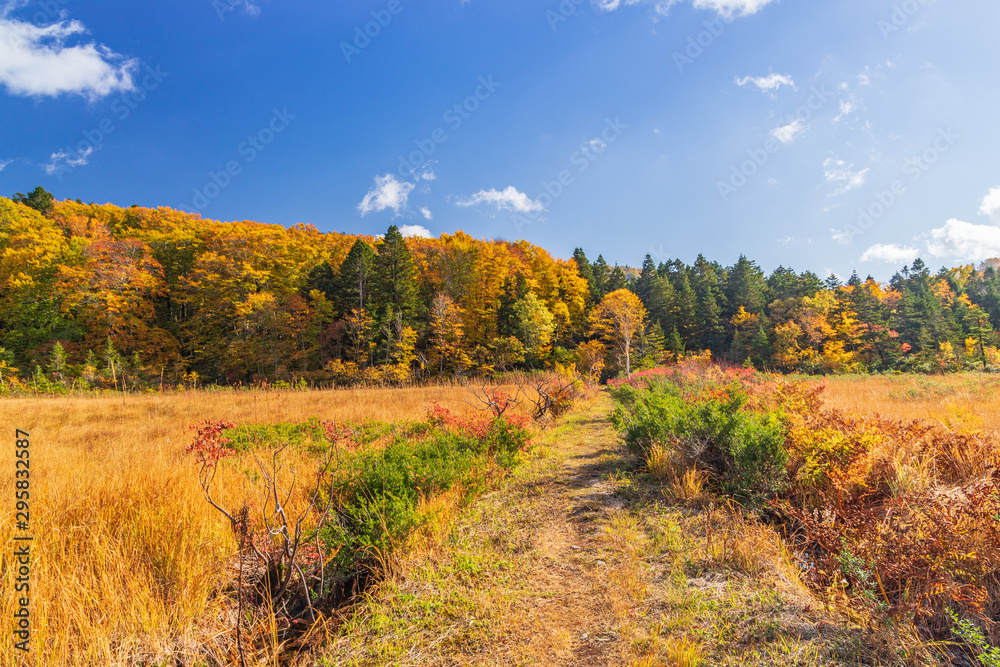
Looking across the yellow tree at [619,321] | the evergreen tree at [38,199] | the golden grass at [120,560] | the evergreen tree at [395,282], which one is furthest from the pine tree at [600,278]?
the evergreen tree at [38,199]

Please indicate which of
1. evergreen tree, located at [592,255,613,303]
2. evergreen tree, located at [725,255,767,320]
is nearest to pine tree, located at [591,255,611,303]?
evergreen tree, located at [592,255,613,303]

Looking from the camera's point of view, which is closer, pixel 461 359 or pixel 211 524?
pixel 211 524

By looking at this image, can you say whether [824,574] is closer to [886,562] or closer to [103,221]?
[886,562]

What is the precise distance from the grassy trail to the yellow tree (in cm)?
2918

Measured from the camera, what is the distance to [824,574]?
2.57m

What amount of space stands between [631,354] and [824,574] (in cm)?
3303

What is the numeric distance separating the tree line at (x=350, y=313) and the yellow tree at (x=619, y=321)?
20 centimetres

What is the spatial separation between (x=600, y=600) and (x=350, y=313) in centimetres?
2860

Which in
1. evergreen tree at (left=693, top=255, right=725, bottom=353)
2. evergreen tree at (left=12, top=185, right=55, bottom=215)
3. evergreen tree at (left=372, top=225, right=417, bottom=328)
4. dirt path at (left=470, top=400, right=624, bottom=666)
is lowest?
dirt path at (left=470, top=400, right=624, bottom=666)

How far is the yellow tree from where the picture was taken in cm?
3195

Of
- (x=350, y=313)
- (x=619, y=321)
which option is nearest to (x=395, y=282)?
(x=350, y=313)

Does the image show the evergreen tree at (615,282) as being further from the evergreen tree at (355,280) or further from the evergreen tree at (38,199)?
the evergreen tree at (38,199)

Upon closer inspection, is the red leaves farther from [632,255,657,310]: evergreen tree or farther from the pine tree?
[632,255,657,310]: evergreen tree

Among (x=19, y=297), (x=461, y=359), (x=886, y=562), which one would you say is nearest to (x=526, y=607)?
(x=886, y=562)
